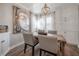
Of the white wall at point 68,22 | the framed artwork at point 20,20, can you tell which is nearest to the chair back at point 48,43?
the white wall at point 68,22

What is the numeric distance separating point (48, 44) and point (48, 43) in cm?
2

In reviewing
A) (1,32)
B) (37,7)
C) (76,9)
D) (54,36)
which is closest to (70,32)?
(54,36)

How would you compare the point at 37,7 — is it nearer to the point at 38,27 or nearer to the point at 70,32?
the point at 38,27

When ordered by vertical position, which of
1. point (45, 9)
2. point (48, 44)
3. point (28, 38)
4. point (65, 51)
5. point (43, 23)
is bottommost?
point (65, 51)

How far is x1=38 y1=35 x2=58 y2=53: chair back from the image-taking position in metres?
1.82

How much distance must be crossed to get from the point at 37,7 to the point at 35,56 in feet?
3.30

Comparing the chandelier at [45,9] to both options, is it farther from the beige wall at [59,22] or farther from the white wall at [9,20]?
the white wall at [9,20]

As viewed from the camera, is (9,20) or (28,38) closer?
(9,20)

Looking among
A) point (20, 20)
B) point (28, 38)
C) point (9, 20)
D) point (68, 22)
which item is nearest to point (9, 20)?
point (9, 20)

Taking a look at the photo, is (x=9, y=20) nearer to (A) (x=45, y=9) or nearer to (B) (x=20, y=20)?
(B) (x=20, y=20)

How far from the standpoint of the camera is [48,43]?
6.15 ft

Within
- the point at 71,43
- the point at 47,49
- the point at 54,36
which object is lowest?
the point at 47,49

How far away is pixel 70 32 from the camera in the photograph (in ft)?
6.01

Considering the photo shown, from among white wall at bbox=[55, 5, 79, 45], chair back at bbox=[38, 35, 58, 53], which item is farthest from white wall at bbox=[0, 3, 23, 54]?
white wall at bbox=[55, 5, 79, 45]
